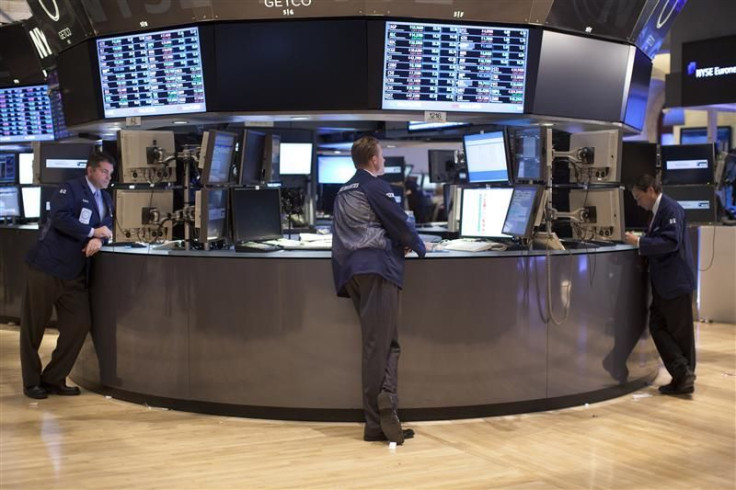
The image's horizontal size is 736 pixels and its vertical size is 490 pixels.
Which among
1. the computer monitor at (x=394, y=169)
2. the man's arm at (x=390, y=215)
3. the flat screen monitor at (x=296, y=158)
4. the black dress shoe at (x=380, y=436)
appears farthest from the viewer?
the computer monitor at (x=394, y=169)

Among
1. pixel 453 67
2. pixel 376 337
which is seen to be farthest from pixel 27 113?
pixel 376 337

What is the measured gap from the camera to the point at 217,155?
5723 millimetres

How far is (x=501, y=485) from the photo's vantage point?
4.32 m

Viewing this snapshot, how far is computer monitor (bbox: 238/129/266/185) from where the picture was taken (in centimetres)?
587

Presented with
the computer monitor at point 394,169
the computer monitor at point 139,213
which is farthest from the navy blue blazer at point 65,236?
the computer monitor at point 394,169

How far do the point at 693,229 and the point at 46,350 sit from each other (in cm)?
651

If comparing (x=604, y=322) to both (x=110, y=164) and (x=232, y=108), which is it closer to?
(x=232, y=108)

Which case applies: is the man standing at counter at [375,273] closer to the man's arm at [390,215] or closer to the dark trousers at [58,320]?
the man's arm at [390,215]

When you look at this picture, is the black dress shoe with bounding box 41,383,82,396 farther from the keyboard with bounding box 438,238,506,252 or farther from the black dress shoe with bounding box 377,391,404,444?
the keyboard with bounding box 438,238,506,252

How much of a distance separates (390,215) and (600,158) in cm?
177

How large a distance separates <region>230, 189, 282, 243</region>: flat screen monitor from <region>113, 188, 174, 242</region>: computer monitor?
50 centimetres

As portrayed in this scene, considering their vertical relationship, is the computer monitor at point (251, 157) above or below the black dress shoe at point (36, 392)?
above

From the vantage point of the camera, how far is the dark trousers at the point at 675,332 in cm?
616

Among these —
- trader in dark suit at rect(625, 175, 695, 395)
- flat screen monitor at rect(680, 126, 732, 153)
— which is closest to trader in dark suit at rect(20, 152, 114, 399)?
trader in dark suit at rect(625, 175, 695, 395)
